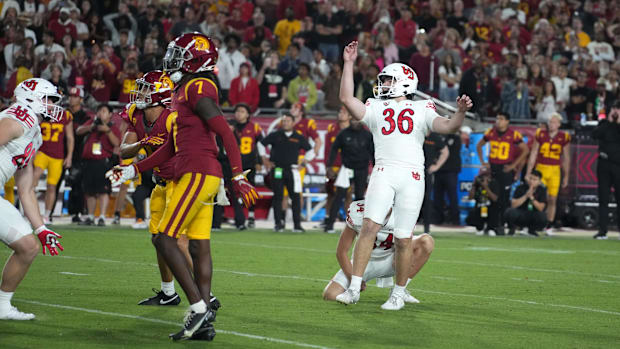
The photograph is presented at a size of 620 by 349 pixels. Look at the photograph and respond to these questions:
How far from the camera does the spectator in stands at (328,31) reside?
21.6m

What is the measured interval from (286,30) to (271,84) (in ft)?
7.92

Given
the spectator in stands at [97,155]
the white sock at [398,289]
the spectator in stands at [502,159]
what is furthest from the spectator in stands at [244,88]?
the white sock at [398,289]

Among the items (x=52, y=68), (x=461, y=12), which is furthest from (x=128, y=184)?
(x=461, y=12)

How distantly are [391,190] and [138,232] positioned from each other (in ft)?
26.5

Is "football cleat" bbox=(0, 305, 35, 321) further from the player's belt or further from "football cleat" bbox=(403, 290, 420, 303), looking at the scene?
"football cleat" bbox=(403, 290, 420, 303)

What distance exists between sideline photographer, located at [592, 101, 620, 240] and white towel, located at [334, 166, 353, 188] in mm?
4377

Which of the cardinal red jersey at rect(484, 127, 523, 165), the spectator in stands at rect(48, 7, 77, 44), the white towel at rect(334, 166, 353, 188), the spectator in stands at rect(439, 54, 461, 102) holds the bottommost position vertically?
the white towel at rect(334, 166, 353, 188)

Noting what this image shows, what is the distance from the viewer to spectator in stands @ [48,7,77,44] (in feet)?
65.6

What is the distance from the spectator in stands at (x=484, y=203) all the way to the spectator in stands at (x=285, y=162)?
3143 millimetres

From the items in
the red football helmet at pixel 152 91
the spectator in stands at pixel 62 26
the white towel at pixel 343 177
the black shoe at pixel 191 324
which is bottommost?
the black shoe at pixel 191 324

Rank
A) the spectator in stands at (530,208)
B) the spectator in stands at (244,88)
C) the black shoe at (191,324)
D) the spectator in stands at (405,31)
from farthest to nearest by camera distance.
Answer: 1. the spectator in stands at (405,31)
2. the spectator in stands at (244,88)
3. the spectator in stands at (530,208)
4. the black shoe at (191,324)

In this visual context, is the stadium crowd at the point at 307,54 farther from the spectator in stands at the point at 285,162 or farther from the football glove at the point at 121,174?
the football glove at the point at 121,174

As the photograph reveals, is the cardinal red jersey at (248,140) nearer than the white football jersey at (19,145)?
No

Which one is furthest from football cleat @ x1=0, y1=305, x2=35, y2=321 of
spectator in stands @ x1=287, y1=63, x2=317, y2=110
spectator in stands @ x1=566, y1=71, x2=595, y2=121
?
spectator in stands @ x1=566, y1=71, x2=595, y2=121
